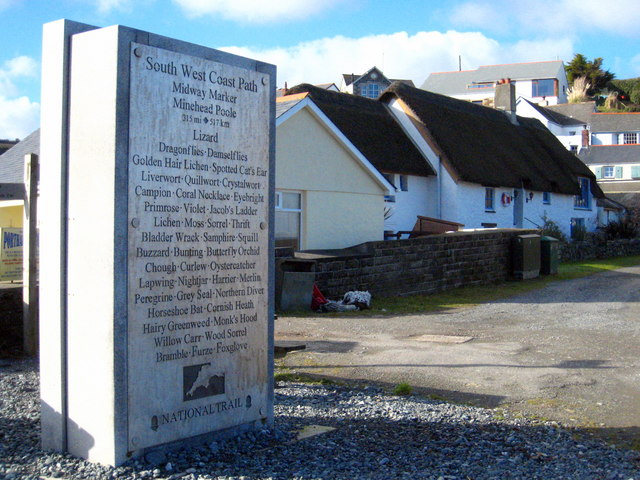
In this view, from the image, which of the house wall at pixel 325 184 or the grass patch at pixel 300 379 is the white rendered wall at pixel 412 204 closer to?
the house wall at pixel 325 184

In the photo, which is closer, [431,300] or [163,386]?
[163,386]

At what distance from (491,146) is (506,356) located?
26.1 metres

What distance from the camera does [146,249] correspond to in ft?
15.6

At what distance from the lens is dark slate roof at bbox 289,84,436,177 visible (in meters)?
27.1

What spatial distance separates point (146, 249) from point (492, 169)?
29247 mm

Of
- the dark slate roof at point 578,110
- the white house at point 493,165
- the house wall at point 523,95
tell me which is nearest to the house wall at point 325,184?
the white house at point 493,165

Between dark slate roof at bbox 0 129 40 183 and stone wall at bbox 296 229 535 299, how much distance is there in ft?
28.7

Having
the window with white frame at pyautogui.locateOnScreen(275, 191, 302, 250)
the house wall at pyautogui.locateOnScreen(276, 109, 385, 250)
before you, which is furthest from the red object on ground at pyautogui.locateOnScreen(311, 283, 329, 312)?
the house wall at pyautogui.locateOnScreen(276, 109, 385, 250)

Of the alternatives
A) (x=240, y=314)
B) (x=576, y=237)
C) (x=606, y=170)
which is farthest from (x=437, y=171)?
(x=606, y=170)

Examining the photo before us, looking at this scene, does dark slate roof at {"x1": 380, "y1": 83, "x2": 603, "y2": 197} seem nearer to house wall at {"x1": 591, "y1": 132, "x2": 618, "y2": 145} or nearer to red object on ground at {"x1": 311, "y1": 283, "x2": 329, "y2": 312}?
red object on ground at {"x1": 311, "y1": 283, "x2": 329, "y2": 312}

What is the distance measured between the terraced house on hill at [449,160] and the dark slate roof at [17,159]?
8.88 metres

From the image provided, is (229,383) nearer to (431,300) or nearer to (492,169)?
(431,300)

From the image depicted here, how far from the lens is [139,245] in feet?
15.5

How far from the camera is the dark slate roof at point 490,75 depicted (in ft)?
296
